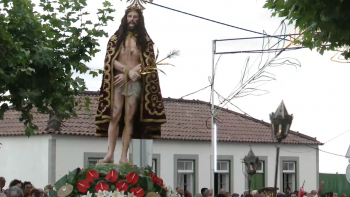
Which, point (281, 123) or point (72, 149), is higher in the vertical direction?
point (281, 123)

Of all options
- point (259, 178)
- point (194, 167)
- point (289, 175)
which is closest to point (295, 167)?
point (289, 175)

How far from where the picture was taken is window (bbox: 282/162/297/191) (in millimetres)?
34156

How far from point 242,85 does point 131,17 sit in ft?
19.4

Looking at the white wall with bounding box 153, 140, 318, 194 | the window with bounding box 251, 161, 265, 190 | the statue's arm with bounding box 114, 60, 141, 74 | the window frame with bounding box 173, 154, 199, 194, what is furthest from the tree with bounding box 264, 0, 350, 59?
the window with bounding box 251, 161, 265, 190

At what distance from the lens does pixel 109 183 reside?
803 cm

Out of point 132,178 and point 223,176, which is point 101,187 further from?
point 223,176

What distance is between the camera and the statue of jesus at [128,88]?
336 inches

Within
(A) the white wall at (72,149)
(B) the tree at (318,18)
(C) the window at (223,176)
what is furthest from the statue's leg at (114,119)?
(C) the window at (223,176)

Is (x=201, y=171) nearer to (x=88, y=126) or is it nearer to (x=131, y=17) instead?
(x=88, y=126)

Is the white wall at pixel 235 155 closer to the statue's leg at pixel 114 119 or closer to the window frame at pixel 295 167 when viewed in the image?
the window frame at pixel 295 167

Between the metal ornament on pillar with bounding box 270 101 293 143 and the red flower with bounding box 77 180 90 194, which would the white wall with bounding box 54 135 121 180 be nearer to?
the metal ornament on pillar with bounding box 270 101 293 143

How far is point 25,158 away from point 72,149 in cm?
186

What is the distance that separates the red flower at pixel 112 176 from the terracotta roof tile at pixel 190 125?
1868cm

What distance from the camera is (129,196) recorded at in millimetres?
7930
